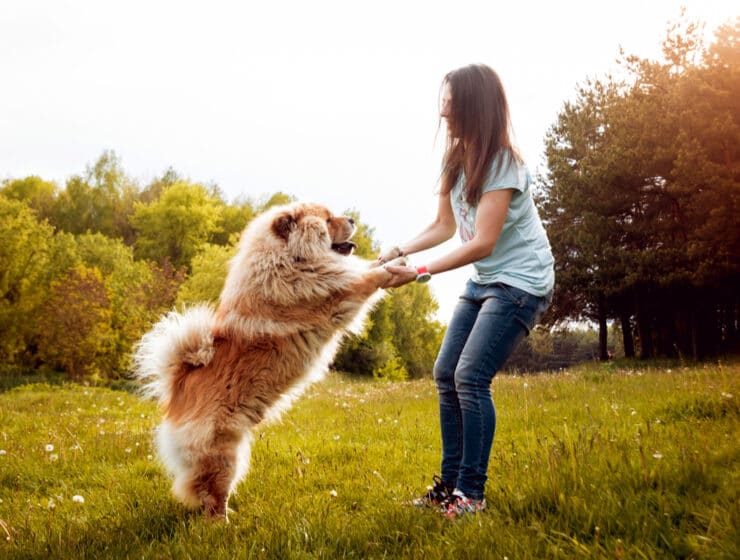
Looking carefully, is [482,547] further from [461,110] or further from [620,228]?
[620,228]

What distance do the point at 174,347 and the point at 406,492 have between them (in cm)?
202

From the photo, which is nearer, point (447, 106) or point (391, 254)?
point (447, 106)

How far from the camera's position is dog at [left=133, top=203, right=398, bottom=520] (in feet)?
13.1

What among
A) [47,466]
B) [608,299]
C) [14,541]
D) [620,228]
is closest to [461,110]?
[14,541]

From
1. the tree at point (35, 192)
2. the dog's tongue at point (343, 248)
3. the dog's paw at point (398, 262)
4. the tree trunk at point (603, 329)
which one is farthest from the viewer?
the tree at point (35, 192)

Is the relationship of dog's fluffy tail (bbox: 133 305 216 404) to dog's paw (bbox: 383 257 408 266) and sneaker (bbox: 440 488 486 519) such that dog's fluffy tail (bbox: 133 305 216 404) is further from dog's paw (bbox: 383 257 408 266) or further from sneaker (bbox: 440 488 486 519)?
sneaker (bbox: 440 488 486 519)

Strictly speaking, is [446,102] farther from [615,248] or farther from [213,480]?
[615,248]

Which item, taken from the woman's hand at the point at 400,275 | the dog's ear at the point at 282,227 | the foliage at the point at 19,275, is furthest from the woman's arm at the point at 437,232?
the foliage at the point at 19,275

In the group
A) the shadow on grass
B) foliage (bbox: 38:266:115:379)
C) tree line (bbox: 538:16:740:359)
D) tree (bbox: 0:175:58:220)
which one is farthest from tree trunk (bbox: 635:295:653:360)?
tree (bbox: 0:175:58:220)

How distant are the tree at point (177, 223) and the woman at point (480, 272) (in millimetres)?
41279

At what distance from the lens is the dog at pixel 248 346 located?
3990 millimetres

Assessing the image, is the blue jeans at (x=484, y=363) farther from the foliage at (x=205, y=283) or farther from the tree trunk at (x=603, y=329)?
the foliage at (x=205, y=283)

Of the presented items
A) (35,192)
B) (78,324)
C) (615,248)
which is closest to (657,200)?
(615,248)

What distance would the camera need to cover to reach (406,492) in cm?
418
